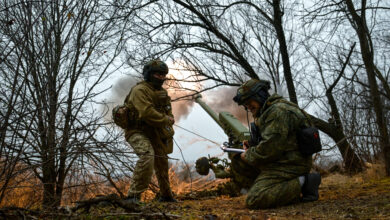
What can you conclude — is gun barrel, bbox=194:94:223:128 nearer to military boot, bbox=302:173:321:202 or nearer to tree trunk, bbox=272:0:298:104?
tree trunk, bbox=272:0:298:104

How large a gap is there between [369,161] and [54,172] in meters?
6.40

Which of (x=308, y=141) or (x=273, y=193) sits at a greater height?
(x=308, y=141)

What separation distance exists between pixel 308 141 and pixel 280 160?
1.23ft

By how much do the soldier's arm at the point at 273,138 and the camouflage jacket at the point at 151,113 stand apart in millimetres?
1562

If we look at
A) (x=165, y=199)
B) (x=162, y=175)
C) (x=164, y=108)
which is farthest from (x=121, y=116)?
(x=165, y=199)

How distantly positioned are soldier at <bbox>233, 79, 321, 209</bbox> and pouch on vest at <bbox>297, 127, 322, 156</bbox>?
59 mm

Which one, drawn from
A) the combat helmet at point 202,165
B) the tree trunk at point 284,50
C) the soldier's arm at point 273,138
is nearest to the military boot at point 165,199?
the combat helmet at point 202,165

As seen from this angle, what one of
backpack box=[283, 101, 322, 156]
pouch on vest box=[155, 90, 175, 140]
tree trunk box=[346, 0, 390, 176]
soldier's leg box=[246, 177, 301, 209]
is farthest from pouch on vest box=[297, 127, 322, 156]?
tree trunk box=[346, 0, 390, 176]

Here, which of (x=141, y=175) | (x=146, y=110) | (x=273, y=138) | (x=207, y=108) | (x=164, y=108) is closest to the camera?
(x=273, y=138)

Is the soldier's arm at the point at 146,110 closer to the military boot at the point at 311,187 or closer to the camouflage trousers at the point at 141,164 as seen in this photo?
the camouflage trousers at the point at 141,164

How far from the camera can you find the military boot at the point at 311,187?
4234mm

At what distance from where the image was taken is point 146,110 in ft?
16.5

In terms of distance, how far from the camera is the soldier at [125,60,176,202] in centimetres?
491

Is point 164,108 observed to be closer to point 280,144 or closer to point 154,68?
point 154,68
